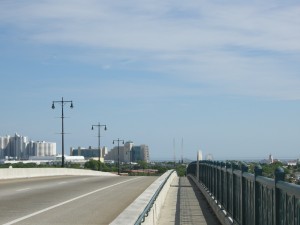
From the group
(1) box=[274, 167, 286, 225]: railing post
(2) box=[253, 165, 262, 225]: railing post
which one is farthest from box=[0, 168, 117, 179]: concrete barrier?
(1) box=[274, 167, 286, 225]: railing post

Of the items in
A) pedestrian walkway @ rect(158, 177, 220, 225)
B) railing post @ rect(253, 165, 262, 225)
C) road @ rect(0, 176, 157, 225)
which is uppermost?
railing post @ rect(253, 165, 262, 225)

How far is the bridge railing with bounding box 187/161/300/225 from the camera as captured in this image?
314 inches

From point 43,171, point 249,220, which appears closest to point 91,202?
point 249,220

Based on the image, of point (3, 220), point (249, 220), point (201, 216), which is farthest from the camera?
point (201, 216)

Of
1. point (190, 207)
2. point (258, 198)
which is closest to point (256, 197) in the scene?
point (258, 198)

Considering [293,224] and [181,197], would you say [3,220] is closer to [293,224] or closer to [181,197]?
[293,224]

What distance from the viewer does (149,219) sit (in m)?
14.0

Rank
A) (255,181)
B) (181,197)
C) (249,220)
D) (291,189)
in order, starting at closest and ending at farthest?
(291,189) → (255,181) → (249,220) → (181,197)

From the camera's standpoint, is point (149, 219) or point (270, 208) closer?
point (270, 208)

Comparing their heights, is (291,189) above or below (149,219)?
above

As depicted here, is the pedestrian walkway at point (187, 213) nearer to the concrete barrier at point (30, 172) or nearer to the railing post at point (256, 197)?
the railing post at point (256, 197)

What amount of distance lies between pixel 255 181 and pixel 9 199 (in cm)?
1419

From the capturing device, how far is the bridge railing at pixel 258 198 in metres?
7.97

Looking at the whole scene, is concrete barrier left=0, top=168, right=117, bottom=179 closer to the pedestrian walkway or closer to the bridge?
the bridge
